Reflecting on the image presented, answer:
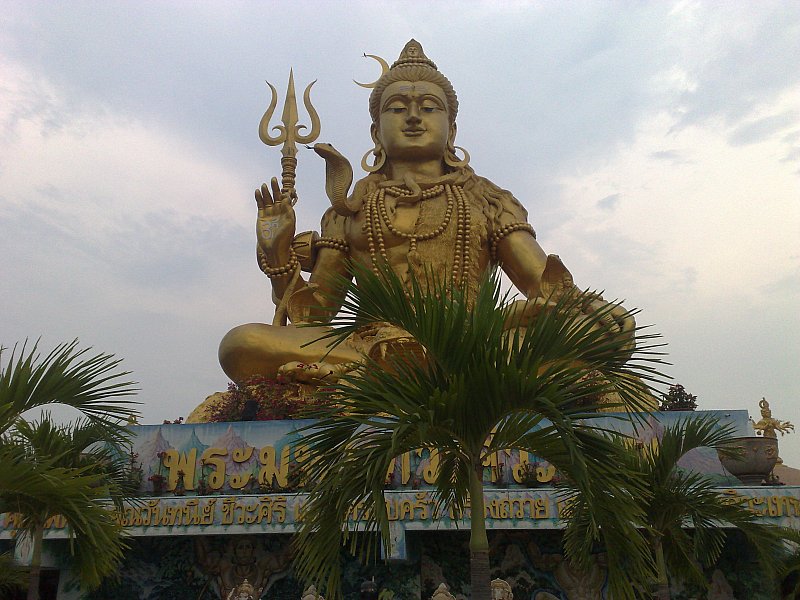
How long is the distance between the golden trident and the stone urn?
6.24 meters

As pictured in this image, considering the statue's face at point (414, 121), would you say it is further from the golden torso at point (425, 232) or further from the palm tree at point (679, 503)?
the palm tree at point (679, 503)

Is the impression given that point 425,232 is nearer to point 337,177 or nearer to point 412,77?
point 337,177

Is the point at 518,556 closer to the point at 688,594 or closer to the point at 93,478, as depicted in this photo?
the point at 688,594

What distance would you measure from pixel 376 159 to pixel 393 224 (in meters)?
1.54

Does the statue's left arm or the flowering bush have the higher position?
the statue's left arm

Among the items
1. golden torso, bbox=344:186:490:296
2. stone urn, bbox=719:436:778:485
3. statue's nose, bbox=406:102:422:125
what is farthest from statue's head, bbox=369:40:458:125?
stone urn, bbox=719:436:778:485

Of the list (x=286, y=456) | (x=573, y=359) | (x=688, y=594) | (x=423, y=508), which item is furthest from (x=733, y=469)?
(x=573, y=359)

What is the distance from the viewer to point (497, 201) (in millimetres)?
11641

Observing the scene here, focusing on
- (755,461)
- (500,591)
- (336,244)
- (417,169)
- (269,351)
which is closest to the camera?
(500,591)

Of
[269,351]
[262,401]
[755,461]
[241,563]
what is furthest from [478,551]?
[269,351]

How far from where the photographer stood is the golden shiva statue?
10422 millimetres

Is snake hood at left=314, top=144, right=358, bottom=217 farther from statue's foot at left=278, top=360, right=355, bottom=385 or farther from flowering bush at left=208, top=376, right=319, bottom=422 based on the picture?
flowering bush at left=208, top=376, right=319, bottom=422

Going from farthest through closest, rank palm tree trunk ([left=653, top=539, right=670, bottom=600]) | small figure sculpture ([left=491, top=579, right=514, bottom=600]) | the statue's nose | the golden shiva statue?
1. the statue's nose
2. the golden shiva statue
3. small figure sculpture ([left=491, top=579, right=514, bottom=600])
4. palm tree trunk ([left=653, top=539, right=670, bottom=600])

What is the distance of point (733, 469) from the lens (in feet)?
26.1
